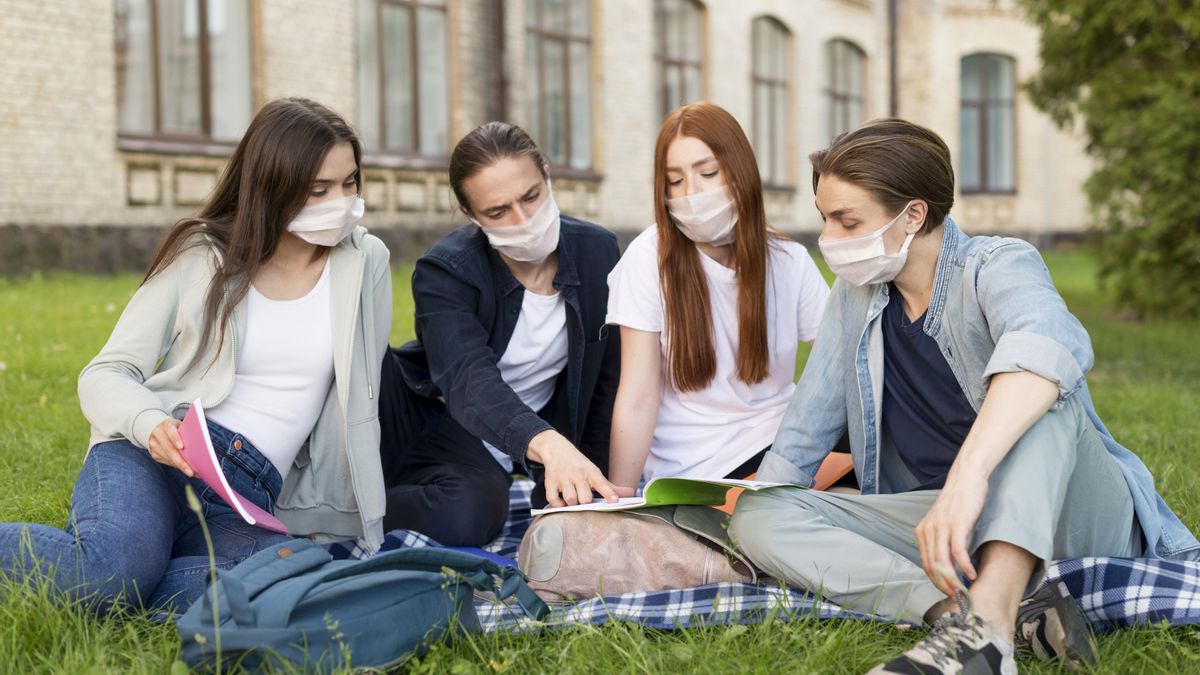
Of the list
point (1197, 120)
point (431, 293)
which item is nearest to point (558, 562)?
point (431, 293)

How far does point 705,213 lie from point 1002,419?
133 centimetres

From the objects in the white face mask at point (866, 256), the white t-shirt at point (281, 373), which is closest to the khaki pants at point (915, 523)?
the white face mask at point (866, 256)

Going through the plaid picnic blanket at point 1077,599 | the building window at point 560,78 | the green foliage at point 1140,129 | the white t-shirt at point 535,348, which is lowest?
the plaid picnic blanket at point 1077,599

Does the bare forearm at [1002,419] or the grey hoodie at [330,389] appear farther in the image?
the grey hoodie at [330,389]

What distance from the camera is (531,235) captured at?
3.72 metres

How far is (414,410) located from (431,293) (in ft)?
1.68

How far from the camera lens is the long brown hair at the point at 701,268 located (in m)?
3.56

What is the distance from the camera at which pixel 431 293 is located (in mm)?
3754

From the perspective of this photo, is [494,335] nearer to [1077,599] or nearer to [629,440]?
[629,440]

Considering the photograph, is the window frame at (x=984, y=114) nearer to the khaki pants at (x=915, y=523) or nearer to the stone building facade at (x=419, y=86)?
the stone building facade at (x=419, y=86)

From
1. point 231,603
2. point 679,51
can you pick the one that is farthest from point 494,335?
point 679,51

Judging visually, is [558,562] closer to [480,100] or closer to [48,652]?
[48,652]

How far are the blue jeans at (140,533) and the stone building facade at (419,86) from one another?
8158 millimetres

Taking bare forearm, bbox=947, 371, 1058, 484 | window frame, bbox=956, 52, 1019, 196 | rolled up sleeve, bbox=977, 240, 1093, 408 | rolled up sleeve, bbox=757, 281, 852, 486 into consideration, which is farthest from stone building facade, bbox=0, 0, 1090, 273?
bare forearm, bbox=947, 371, 1058, 484
